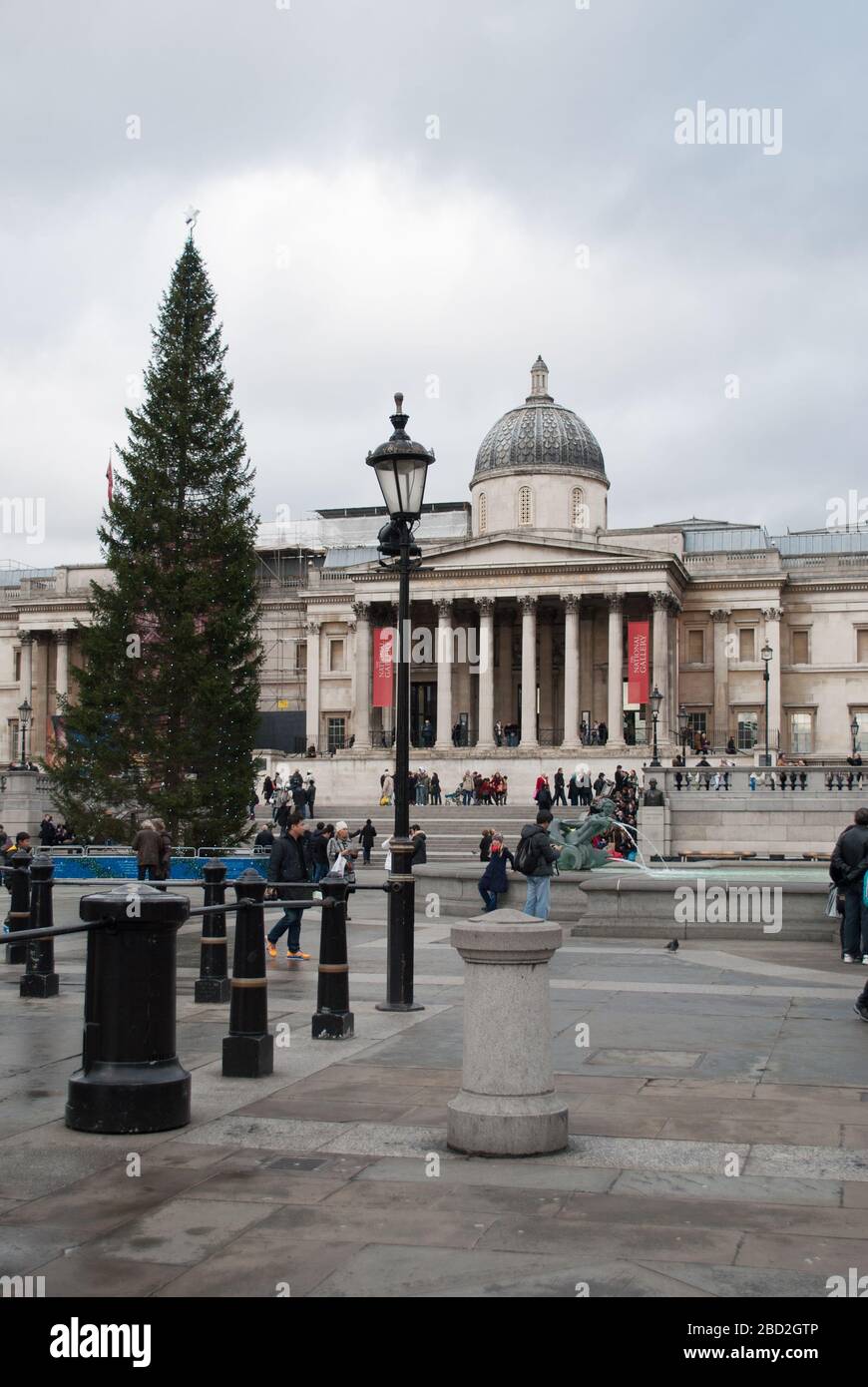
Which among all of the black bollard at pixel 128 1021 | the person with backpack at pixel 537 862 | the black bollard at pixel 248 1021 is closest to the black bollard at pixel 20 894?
the black bollard at pixel 248 1021

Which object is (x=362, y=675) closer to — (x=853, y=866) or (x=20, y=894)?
(x=20, y=894)

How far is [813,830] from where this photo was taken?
48.7 metres

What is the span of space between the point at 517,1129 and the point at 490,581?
219 ft

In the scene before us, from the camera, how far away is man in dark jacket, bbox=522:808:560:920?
20.2m

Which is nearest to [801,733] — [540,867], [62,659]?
[62,659]

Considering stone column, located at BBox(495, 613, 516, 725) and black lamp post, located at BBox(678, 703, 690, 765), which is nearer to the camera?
black lamp post, located at BBox(678, 703, 690, 765)

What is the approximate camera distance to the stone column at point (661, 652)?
72.2 meters

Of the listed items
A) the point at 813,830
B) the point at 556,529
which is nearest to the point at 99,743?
the point at 813,830

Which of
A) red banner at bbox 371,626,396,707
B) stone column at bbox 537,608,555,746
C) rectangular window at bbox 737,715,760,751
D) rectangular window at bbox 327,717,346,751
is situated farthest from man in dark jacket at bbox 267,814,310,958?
rectangular window at bbox 327,717,346,751

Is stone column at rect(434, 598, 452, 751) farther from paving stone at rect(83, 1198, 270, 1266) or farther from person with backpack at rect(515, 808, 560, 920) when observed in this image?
paving stone at rect(83, 1198, 270, 1266)

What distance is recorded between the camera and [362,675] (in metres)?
77.2

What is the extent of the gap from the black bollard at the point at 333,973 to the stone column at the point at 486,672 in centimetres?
6191

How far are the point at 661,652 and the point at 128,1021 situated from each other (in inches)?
2570

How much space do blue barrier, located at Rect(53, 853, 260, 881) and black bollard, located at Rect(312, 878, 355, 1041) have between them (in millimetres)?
24367
